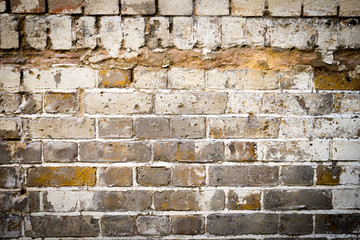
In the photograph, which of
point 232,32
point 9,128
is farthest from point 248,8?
point 9,128

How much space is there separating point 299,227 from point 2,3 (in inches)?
70.5

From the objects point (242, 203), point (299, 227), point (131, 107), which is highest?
point (131, 107)

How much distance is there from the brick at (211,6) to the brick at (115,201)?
0.92 meters

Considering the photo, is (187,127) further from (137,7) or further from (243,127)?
(137,7)

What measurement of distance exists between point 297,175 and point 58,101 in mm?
1222

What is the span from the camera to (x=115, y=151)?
1059 mm

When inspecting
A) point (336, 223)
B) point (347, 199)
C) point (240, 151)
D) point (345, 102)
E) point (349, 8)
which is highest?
point (349, 8)

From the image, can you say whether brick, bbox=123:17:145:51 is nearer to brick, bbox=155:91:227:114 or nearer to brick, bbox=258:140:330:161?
brick, bbox=155:91:227:114

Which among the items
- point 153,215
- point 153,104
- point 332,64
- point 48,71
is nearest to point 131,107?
point 153,104

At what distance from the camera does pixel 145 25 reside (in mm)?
1027

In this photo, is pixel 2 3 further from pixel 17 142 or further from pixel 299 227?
pixel 299 227

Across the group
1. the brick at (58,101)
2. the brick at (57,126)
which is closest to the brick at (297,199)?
the brick at (57,126)

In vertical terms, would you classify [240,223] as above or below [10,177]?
below

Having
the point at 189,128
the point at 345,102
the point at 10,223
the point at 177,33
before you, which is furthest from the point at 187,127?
the point at 10,223
